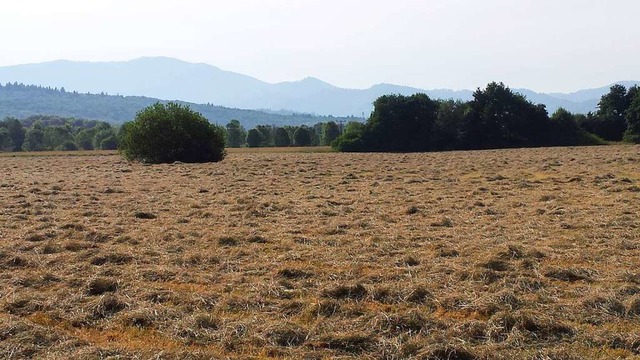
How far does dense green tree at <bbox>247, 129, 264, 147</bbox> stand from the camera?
105m

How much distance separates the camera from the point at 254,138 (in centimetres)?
10538

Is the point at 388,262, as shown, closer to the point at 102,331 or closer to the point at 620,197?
the point at 102,331

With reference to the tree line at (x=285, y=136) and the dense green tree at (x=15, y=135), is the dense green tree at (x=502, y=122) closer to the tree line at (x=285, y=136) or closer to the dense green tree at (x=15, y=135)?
the tree line at (x=285, y=136)

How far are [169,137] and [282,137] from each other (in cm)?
6415

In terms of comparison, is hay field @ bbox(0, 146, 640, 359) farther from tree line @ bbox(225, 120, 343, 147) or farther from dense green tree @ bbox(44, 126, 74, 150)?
dense green tree @ bbox(44, 126, 74, 150)

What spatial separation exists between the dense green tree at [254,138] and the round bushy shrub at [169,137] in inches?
2584

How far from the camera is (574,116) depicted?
67688 millimetres

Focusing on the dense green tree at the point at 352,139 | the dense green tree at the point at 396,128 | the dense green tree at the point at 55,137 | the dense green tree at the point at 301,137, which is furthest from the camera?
the dense green tree at the point at 55,137

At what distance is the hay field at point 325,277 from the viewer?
553 centimetres

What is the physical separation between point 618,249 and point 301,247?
5200 mm

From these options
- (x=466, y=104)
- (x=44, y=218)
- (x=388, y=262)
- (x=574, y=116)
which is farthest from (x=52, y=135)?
(x=388, y=262)

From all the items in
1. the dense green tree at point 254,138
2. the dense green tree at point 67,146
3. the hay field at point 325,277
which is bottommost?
the dense green tree at point 67,146

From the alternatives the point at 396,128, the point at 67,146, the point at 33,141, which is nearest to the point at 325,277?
the point at 396,128

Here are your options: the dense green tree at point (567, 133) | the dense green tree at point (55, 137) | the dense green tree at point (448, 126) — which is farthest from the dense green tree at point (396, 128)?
the dense green tree at point (55, 137)
